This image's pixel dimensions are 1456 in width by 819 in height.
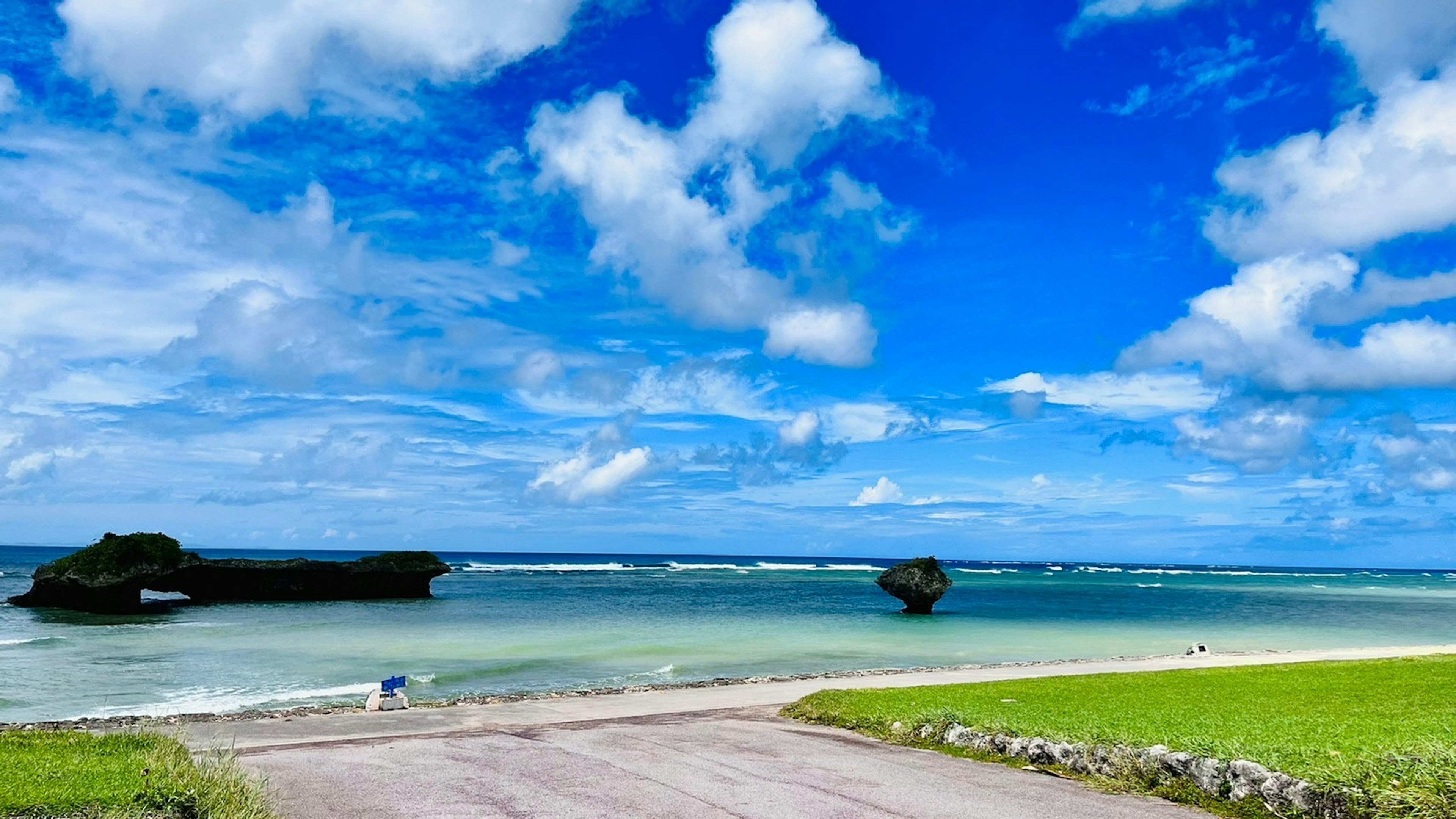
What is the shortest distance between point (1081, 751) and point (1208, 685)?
35.1ft

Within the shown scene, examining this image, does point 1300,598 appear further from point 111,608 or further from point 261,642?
point 111,608

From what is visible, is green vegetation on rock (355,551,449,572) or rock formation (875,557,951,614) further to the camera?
green vegetation on rock (355,551,449,572)

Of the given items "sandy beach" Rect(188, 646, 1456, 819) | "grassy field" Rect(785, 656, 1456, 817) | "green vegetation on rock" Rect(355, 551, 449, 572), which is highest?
"green vegetation on rock" Rect(355, 551, 449, 572)

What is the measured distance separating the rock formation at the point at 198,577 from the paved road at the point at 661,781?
187ft

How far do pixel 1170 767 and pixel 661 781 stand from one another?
6.75 m

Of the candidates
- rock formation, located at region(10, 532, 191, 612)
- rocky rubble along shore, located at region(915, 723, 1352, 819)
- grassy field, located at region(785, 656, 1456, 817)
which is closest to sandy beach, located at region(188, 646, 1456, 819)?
rocky rubble along shore, located at region(915, 723, 1352, 819)

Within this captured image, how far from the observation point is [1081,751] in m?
12.7

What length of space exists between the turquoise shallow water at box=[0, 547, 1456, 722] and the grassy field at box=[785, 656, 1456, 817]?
504 inches

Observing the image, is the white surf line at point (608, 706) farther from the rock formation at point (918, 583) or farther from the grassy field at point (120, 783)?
the rock formation at point (918, 583)

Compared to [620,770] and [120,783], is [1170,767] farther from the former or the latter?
[120,783]

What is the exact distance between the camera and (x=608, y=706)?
845 inches

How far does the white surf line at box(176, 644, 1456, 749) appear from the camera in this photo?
17.2m

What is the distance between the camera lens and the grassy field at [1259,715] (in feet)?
32.2

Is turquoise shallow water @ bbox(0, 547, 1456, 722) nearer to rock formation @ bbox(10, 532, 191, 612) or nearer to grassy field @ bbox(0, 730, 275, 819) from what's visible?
rock formation @ bbox(10, 532, 191, 612)
